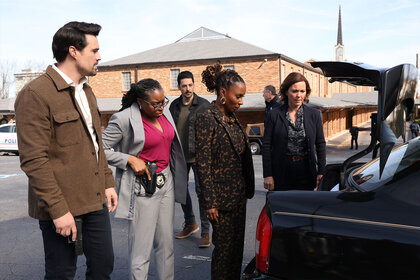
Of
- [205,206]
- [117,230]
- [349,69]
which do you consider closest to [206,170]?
[205,206]

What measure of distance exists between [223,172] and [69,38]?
1.42m

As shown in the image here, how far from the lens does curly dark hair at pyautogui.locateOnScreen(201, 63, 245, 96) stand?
299cm

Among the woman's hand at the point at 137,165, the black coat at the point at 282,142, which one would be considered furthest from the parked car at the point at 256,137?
the woman's hand at the point at 137,165

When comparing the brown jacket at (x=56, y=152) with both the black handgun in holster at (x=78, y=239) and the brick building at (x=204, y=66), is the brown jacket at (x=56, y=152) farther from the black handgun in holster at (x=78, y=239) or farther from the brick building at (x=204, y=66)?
the brick building at (x=204, y=66)

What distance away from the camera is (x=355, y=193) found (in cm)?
211

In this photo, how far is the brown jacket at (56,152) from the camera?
208 cm

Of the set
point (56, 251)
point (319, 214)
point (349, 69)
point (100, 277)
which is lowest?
point (100, 277)

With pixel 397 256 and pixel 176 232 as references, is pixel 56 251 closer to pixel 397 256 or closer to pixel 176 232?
pixel 397 256

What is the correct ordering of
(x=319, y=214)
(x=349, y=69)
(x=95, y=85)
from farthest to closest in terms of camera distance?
(x=95, y=85), (x=349, y=69), (x=319, y=214)

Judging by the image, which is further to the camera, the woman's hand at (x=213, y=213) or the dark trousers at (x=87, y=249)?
the woman's hand at (x=213, y=213)

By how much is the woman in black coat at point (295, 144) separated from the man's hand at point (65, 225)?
213 cm

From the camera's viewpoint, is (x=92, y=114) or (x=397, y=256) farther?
(x=92, y=114)

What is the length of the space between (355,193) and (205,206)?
3.79ft

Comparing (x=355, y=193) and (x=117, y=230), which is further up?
(x=355, y=193)
